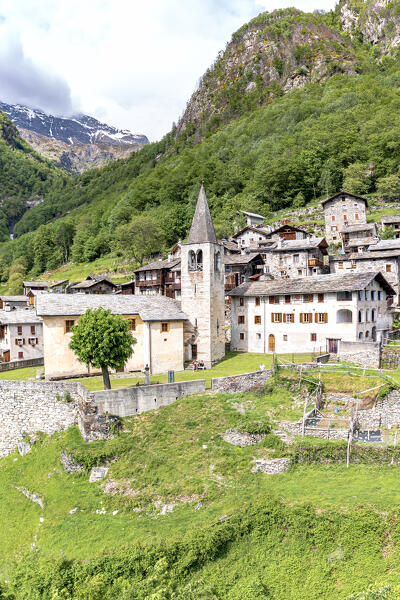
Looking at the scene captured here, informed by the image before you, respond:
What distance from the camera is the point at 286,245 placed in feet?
225

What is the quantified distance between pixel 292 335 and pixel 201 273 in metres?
11.9

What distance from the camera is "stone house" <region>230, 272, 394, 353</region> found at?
137 ft

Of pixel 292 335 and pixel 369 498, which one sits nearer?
pixel 369 498

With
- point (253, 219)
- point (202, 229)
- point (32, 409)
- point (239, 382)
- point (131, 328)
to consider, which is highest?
point (253, 219)

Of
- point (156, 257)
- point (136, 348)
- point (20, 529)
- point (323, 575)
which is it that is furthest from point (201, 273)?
point (156, 257)

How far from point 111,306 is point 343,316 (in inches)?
900

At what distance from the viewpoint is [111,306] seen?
134ft

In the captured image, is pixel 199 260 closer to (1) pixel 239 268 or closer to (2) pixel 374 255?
(1) pixel 239 268

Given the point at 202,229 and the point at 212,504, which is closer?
the point at 212,504

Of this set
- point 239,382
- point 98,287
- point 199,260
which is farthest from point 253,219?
point 239,382

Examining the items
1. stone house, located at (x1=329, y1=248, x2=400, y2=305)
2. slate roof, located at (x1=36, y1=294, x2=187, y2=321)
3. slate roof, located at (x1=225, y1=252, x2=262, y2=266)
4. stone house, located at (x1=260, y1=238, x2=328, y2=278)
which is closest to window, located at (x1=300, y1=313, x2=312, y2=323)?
slate roof, located at (x1=36, y1=294, x2=187, y2=321)

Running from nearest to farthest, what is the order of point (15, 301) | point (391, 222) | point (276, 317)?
point (276, 317)
point (391, 222)
point (15, 301)

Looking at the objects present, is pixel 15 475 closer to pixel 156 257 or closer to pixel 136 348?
pixel 136 348

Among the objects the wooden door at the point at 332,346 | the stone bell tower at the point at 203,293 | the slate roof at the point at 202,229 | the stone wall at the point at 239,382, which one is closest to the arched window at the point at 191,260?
the stone bell tower at the point at 203,293
